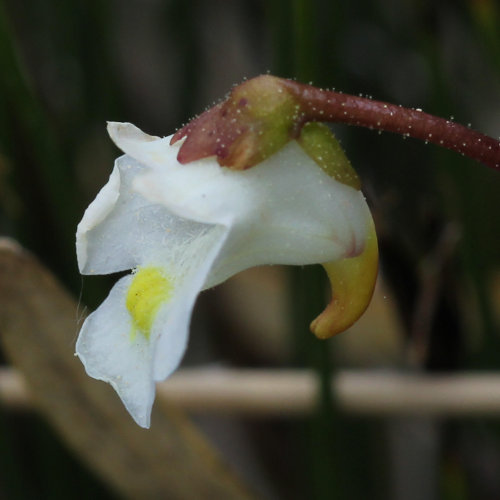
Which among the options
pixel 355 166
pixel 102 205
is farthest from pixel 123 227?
pixel 355 166

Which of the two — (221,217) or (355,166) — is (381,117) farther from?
(355,166)

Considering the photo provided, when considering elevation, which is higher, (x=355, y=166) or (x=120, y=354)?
(x=120, y=354)

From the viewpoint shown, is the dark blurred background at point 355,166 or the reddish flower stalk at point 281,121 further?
the dark blurred background at point 355,166

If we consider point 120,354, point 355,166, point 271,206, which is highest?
point 271,206

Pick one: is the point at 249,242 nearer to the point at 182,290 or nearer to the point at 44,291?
the point at 182,290

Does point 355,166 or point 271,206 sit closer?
point 271,206

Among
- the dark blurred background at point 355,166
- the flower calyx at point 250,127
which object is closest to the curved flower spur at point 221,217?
the flower calyx at point 250,127

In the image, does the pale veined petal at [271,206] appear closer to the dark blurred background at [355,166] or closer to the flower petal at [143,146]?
the flower petal at [143,146]

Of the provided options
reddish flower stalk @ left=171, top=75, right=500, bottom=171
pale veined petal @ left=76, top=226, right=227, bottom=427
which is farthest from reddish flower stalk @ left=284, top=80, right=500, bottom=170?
pale veined petal @ left=76, top=226, right=227, bottom=427
